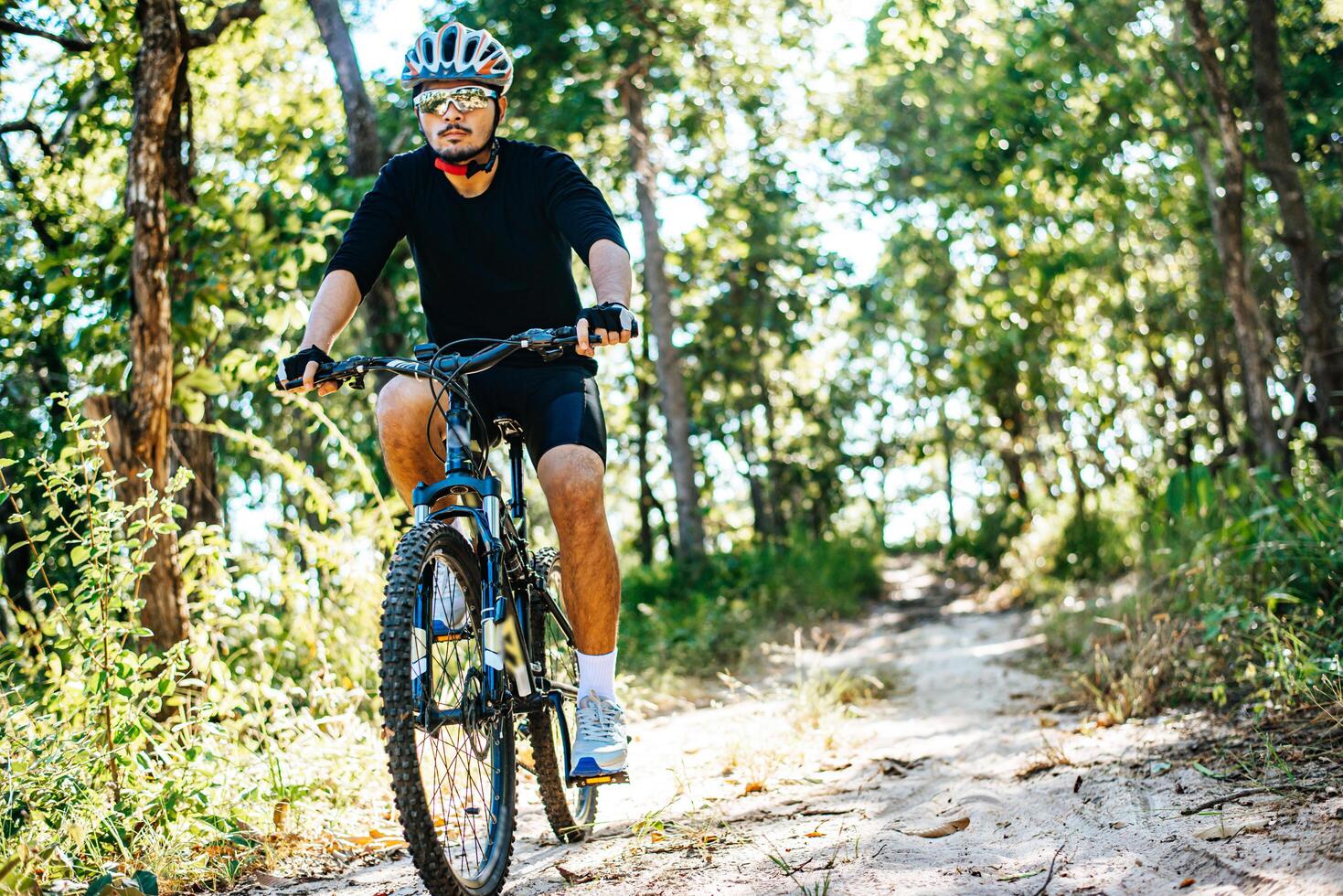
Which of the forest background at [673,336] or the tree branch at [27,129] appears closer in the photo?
the forest background at [673,336]

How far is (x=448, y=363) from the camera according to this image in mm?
3049

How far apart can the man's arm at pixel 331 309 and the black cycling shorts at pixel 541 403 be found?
0.44 meters

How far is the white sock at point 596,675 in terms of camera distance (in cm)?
336

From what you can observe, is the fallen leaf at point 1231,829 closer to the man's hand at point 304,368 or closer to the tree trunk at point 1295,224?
the man's hand at point 304,368

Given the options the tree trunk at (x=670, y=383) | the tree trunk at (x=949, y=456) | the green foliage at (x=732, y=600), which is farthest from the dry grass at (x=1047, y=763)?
the tree trunk at (x=949, y=456)

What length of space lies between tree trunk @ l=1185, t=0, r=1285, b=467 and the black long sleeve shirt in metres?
5.69

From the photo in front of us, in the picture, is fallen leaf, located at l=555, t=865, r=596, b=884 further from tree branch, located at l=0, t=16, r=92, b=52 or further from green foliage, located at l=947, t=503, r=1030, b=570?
green foliage, located at l=947, t=503, r=1030, b=570

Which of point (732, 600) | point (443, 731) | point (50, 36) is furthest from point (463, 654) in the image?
point (732, 600)

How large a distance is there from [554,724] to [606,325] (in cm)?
157

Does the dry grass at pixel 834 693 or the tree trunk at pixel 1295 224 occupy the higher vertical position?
the tree trunk at pixel 1295 224

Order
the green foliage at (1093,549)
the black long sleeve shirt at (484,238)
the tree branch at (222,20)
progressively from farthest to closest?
the green foliage at (1093,549), the tree branch at (222,20), the black long sleeve shirt at (484,238)

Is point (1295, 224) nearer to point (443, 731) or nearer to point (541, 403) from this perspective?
point (541, 403)

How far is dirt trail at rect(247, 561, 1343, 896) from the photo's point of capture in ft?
8.71

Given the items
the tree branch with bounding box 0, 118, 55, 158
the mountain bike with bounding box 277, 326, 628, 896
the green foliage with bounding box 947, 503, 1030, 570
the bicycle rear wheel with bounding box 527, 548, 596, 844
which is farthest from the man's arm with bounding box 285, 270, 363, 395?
the green foliage with bounding box 947, 503, 1030, 570
